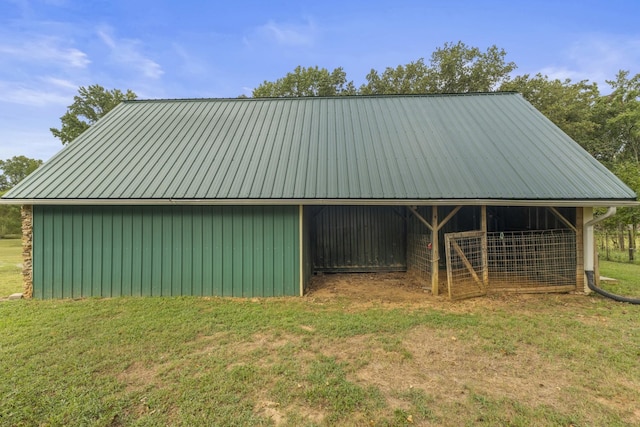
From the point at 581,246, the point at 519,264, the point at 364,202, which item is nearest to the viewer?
the point at 364,202

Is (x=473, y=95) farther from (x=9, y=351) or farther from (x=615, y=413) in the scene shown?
(x=9, y=351)

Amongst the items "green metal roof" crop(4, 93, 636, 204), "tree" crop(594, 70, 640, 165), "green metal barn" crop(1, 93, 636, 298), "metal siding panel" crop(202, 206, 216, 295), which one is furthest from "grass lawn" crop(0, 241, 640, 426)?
"tree" crop(594, 70, 640, 165)

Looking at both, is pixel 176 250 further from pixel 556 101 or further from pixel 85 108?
pixel 85 108

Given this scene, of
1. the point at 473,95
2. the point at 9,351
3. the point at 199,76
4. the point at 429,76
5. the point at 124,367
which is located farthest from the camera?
the point at 199,76

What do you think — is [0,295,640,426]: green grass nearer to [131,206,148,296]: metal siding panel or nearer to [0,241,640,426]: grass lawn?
[0,241,640,426]: grass lawn

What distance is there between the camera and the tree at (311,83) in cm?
2100

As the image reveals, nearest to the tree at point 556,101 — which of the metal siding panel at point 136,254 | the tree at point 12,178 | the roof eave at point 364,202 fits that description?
the roof eave at point 364,202

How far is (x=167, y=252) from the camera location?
6.19 metres

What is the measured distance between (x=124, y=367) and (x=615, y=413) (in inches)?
192

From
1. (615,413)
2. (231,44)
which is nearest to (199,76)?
(231,44)

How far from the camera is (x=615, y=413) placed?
2.53 m

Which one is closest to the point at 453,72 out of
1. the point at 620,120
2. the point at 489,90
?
the point at 489,90

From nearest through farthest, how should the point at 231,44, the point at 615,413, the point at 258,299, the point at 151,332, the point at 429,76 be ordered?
the point at 615,413 < the point at 151,332 < the point at 258,299 < the point at 231,44 < the point at 429,76

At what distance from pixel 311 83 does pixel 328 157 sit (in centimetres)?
1608
